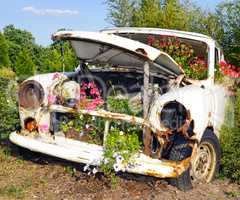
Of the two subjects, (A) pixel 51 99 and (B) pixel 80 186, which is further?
(A) pixel 51 99

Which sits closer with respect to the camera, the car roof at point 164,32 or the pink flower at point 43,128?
the pink flower at point 43,128

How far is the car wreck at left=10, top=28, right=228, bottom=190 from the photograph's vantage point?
4.23 metres

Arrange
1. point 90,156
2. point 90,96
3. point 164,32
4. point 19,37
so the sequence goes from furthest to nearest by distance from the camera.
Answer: point 19,37, point 164,32, point 90,96, point 90,156

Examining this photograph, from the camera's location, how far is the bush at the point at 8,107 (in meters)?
5.73

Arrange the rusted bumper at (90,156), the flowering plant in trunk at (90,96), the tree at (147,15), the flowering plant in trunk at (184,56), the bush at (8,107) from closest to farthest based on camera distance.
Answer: the rusted bumper at (90,156) < the flowering plant in trunk at (90,96) < the flowering plant in trunk at (184,56) < the bush at (8,107) < the tree at (147,15)

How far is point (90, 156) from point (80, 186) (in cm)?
39

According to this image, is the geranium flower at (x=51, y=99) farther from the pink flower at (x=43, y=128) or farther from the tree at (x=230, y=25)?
the tree at (x=230, y=25)

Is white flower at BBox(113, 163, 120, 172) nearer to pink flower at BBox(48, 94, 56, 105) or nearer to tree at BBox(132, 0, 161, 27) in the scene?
pink flower at BBox(48, 94, 56, 105)

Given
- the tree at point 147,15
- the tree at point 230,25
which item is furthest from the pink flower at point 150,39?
the tree at point 147,15

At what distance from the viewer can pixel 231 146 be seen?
4.96 meters

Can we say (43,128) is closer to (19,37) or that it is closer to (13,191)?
(13,191)

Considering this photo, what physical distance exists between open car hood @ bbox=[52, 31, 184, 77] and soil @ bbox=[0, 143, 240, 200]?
1.18 meters

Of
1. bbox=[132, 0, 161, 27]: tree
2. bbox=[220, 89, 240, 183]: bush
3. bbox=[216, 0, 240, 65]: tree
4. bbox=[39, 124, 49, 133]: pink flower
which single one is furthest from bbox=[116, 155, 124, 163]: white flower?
bbox=[132, 0, 161, 27]: tree

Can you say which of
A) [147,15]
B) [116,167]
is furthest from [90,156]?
[147,15]
